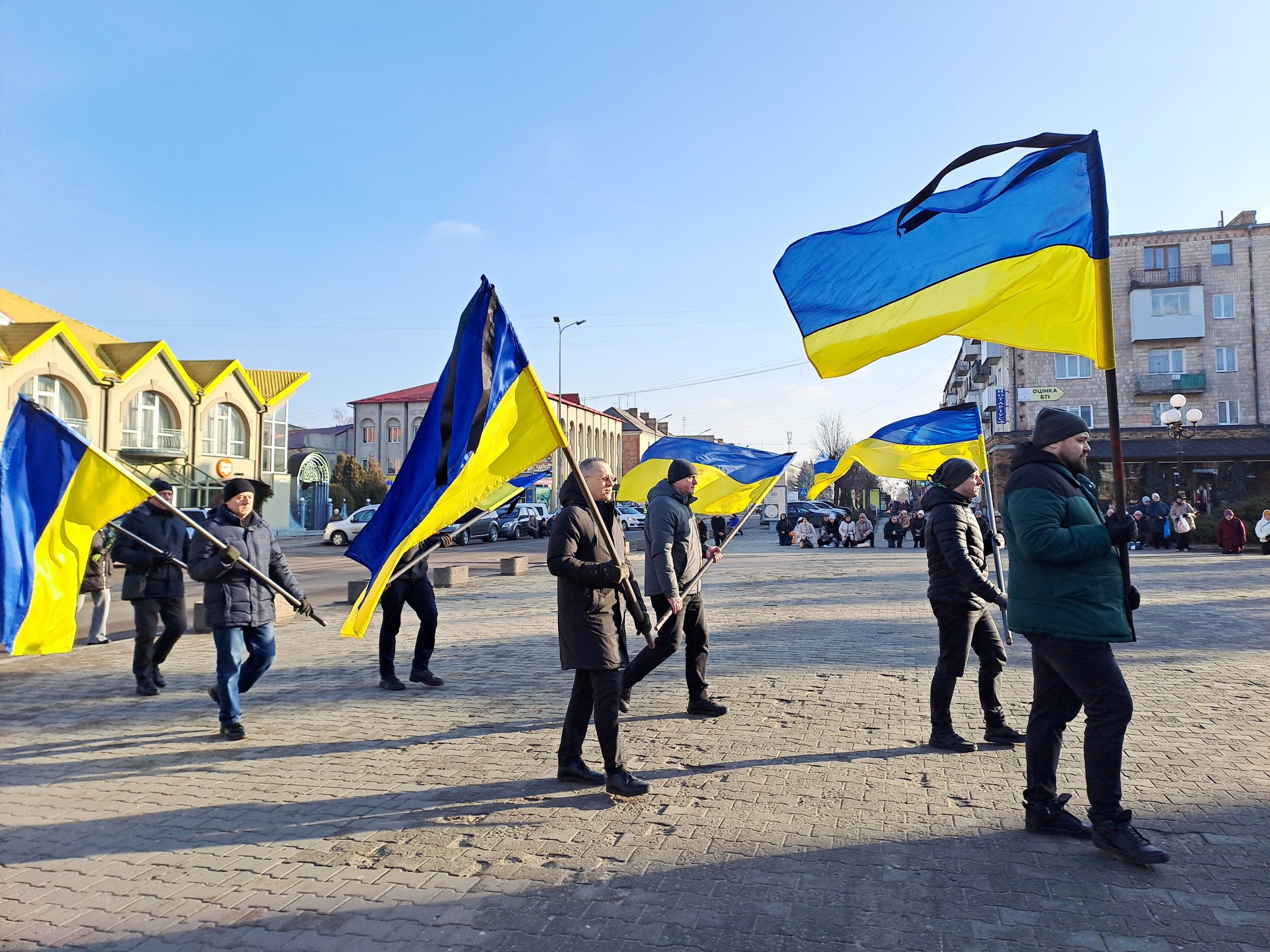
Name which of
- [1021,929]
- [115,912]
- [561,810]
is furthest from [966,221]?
[115,912]

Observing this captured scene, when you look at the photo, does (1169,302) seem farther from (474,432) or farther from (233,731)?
(233,731)

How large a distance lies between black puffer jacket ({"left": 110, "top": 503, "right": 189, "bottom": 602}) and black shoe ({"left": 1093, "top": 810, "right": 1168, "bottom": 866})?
7.34 meters

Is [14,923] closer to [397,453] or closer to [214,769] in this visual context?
[214,769]

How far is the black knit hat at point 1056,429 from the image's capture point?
410 centimetres

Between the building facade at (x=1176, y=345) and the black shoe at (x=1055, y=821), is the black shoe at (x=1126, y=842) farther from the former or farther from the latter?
the building facade at (x=1176, y=345)

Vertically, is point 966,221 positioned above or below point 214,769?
above

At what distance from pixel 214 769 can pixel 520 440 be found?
3005 millimetres

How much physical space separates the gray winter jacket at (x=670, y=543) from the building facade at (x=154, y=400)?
28279 mm

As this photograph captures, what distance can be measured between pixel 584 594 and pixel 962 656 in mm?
2579

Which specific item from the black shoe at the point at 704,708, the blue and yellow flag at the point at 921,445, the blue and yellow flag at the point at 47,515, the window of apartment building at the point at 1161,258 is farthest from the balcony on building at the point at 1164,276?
the blue and yellow flag at the point at 47,515

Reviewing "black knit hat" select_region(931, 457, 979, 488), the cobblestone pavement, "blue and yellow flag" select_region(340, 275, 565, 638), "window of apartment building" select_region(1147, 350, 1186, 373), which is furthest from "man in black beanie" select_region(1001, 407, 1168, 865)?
"window of apartment building" select_region(1147, 350, 1186, 373)

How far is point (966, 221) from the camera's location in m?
5.22

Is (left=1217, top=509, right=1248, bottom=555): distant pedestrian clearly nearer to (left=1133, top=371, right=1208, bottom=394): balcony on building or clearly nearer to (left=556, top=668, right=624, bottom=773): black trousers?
(left=556, top=668, right=624, bottom=773): black trousers

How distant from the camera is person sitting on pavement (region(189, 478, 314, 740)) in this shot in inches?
240
